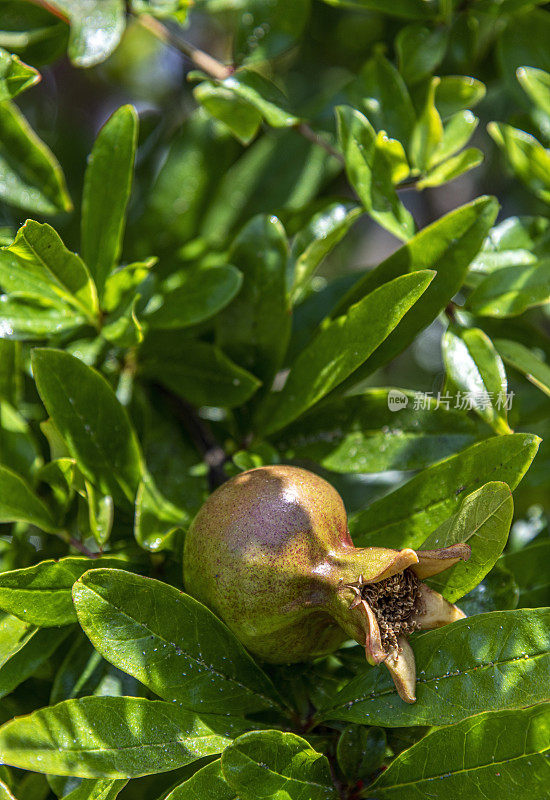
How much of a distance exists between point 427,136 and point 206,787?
872 mm

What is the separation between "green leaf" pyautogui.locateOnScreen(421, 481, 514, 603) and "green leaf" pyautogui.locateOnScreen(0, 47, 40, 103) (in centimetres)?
74

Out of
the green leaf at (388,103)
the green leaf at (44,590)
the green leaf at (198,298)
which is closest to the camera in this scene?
the green leaf at (44,590)

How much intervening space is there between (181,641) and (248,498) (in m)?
0.16

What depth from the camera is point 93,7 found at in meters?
1.10

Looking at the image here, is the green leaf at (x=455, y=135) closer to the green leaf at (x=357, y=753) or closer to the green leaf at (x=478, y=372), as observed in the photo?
the green leaf at (x=478, y=372)

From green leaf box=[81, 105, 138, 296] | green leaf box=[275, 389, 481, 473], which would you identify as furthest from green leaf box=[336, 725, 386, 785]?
green leaf box=[81, 105, 138, 296]

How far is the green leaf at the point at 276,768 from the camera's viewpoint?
71 cm

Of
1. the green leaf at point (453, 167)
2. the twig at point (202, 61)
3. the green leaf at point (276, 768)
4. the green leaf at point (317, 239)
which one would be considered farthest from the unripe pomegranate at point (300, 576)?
the twig at point (202, 61)

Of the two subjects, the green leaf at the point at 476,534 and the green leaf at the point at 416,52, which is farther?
the green leaf at the point at 416,52

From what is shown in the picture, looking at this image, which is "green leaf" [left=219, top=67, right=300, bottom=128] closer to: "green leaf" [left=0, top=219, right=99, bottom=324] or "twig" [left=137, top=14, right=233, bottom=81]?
"twig" [left=137, top=14, right=233, bottom=81]

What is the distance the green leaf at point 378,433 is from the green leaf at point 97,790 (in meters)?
0.45

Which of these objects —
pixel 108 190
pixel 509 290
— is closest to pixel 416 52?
pixel 509 290

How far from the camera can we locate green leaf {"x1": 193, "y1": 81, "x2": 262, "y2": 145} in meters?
1.06

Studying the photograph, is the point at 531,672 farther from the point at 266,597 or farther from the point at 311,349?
the point at 311,349
